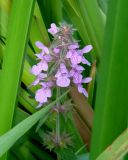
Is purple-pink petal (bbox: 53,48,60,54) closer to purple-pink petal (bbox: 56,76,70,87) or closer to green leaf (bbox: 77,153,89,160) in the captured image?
purple-pink petal (bbox: 56,76,70,87)

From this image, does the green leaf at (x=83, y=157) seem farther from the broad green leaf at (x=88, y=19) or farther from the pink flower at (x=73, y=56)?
the broad green leaf at (x=88, y=19)

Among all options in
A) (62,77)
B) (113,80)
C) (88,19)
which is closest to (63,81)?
(62,77)

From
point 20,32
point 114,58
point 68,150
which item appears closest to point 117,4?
point 114,58

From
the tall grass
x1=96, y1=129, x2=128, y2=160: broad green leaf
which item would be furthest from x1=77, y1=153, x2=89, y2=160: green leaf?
x1=96, y1=129, x2=128, y2=160: broad green leaf

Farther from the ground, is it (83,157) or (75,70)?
(75,70)

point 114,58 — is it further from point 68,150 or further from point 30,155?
point 30,155

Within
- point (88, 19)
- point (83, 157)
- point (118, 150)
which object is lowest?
point (83, 157)

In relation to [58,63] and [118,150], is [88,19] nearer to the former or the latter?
[58,63]
